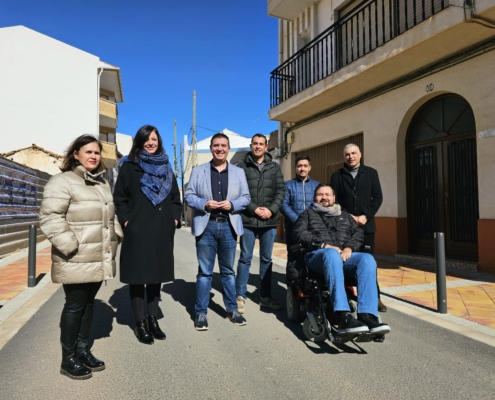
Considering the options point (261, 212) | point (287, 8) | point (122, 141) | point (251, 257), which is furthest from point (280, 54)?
point (122, 141)

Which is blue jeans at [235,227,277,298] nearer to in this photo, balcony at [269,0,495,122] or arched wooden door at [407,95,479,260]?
balcony at [269,0,495,122]

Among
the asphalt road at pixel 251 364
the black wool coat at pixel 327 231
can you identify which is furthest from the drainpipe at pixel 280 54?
the asphalt road at pixel 251 364

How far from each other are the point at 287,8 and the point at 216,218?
36.3 feet

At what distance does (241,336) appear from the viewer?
3943mm

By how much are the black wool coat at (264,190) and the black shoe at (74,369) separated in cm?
234

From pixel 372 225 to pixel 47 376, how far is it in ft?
12.2

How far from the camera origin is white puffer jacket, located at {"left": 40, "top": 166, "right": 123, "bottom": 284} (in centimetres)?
290

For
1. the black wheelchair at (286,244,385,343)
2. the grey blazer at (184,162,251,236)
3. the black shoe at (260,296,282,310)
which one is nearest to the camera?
the black wheelchair at (286,244,385,343)

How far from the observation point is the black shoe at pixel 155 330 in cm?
386

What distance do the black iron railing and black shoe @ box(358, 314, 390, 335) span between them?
7175 millimetres

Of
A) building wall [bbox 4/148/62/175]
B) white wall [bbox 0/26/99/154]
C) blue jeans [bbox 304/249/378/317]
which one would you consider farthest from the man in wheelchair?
white wall [bbox 0/26/99/154]

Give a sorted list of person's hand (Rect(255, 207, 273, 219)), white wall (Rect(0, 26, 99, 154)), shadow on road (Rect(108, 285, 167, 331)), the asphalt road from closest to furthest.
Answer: the asphalt road < shadow on road (Rect(108, 285, 167, 331)) < person's hand (Rect(255, 207, 273, 219)) < white wall (Rect(0, 26, 99, 154))

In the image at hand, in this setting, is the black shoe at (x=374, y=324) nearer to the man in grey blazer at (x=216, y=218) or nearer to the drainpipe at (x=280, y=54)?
the man in grey blazer at (x=216, y=218)

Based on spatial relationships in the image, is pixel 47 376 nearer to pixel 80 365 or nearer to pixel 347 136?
pixel 80 365
